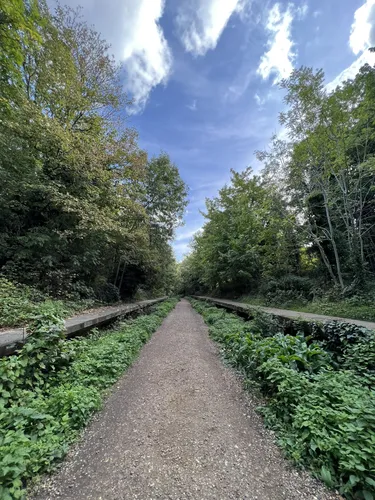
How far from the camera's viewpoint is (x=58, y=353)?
281cm

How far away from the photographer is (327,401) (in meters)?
2.00

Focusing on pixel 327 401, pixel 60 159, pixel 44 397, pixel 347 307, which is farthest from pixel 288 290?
pixel 60 159

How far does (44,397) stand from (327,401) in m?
2.97

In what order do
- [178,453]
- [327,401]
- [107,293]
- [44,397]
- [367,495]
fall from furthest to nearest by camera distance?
[107,293] → [44,397] → [327,401] → [178,453] → [367,495]

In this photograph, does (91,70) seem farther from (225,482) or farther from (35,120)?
(225,482)

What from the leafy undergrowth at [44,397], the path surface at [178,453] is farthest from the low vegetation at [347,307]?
the leafy undergrowth at [44,397]

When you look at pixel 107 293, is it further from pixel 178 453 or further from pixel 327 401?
pixel 327 401

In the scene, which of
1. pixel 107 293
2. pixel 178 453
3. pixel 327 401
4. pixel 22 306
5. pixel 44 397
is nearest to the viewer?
pixel 178 453

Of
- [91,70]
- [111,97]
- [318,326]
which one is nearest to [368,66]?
[318,326]

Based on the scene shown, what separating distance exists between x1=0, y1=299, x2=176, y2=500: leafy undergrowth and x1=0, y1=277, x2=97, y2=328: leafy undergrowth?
0.49 m

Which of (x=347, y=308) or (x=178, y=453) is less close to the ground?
(x=347, y=308)

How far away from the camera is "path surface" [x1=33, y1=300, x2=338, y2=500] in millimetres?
1510

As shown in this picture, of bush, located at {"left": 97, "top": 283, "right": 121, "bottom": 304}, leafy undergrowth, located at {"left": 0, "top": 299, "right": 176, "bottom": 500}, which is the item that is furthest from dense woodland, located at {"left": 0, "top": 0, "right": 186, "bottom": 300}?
A: leafy undergrowth, located at {"left": 0, "top": 299, "right": 176, "bottom": 500}

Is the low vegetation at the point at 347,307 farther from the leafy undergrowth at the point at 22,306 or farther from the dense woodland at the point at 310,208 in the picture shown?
the leafy undergrowth at the point at 22,306
